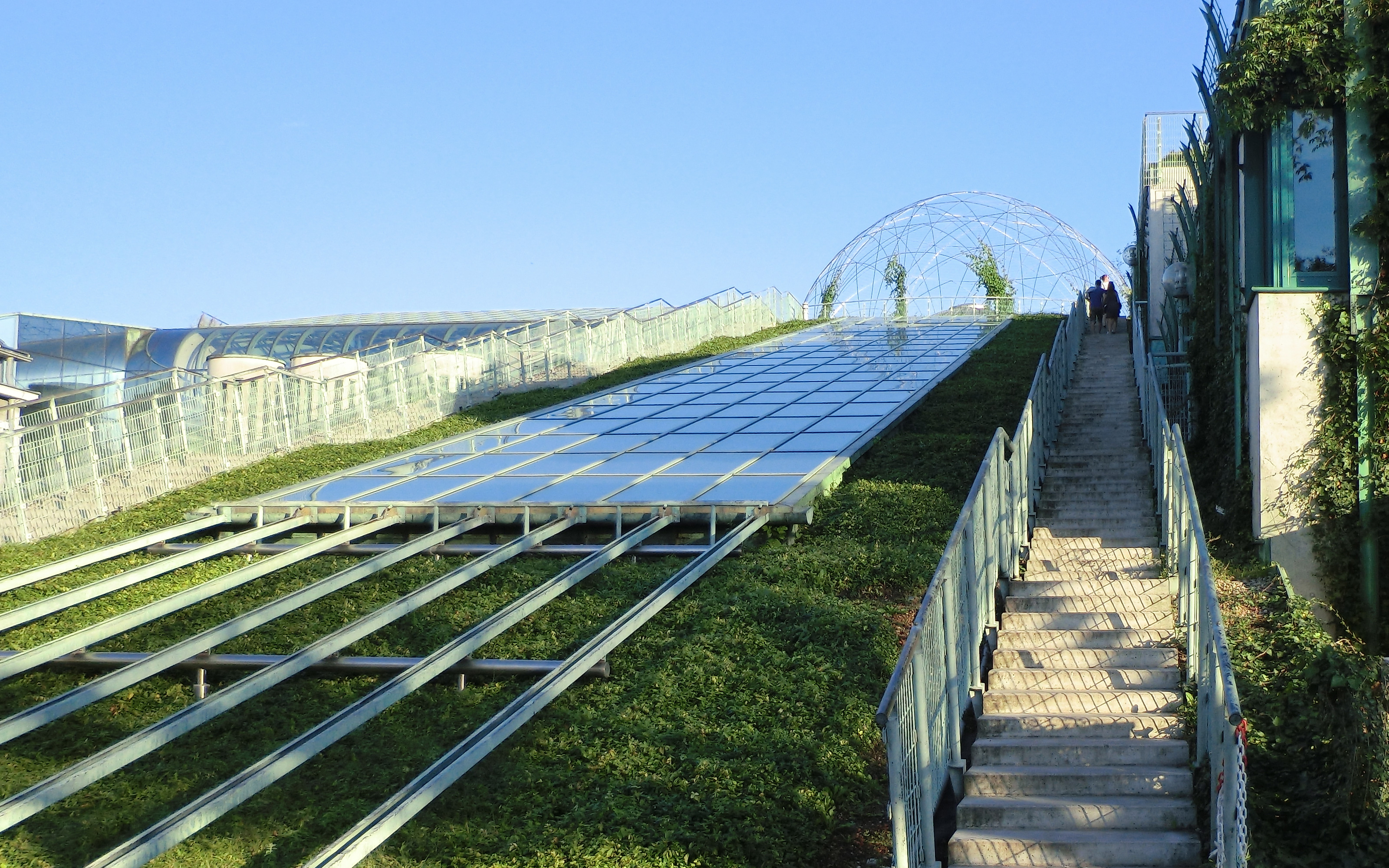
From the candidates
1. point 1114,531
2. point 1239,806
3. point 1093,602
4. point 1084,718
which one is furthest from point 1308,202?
point 1239,806

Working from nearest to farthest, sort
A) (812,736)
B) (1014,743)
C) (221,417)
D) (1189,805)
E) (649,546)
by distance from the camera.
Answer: (1189,805) → (1014,743) → (812,736) → (649,546) → (221,417)

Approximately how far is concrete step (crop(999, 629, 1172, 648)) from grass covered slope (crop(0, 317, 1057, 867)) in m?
1.03

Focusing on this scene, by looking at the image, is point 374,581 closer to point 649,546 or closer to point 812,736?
point 649,546

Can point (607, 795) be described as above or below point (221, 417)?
below

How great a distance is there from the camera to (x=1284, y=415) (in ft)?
40.1

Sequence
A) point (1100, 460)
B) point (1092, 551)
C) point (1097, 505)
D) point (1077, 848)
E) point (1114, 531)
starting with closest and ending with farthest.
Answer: point (1077, 848)
point (1092, 551)
point (1114, 531)
point (1097, 505)
point (1100, 460)

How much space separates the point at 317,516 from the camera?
1520cm

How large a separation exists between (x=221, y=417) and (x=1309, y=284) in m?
14.3

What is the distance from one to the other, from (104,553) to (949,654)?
861 centimetres

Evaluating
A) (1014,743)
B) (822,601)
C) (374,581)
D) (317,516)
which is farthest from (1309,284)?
(317,516)

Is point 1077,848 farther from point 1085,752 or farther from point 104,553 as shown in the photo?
point 104,553

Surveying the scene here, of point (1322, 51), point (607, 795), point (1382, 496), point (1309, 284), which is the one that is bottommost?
point (607, 795)

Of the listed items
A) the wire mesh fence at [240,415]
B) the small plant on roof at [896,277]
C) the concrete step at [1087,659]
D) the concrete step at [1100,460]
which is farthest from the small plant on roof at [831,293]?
the concrete step at [1087,659]

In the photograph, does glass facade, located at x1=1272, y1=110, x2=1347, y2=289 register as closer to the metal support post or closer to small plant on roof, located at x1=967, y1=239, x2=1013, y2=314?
the metal support post
